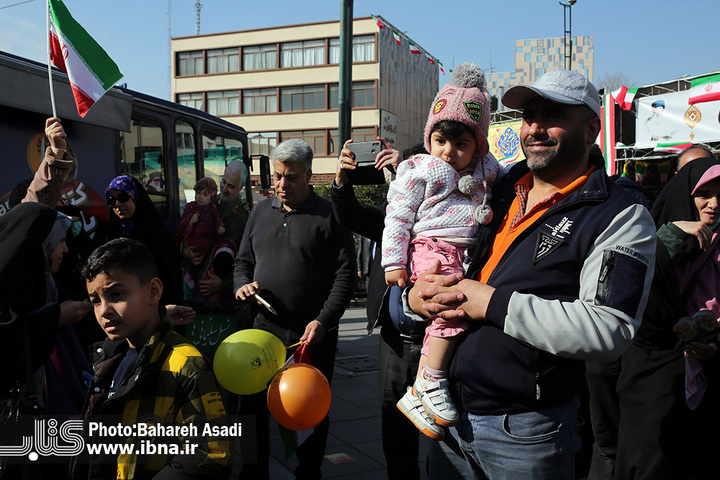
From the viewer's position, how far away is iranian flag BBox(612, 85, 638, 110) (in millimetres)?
12773

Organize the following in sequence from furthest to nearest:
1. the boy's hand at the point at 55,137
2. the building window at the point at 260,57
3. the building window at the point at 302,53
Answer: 1. the building window at the point at 260,57
2. the building window at the point at 302,53
3. the boy's hand at the point at 55,137

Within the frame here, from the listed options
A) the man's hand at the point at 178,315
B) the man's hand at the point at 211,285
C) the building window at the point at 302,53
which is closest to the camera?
the man's hand at the point at 178,315

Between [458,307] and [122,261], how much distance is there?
136 centimetres

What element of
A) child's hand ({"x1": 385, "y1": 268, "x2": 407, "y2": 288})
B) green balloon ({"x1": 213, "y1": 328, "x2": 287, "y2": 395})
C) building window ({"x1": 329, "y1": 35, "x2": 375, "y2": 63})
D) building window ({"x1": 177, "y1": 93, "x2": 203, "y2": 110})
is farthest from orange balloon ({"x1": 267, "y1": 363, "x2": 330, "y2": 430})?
building window ({"x1": 177, "y1": 93, "x2": 203, "y2": 110})

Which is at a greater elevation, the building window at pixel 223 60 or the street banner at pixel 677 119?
the building window at pixel 223 60

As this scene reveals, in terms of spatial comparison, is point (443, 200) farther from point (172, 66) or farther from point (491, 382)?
point (172, 66)

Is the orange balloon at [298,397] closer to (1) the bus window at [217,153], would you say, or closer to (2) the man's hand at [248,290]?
(2) the man's hand at [248,290]

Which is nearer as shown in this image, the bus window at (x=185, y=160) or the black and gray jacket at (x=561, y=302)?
the black and gray jacket at (x=561, y=302)

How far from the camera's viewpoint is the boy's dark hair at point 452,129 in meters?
2.58

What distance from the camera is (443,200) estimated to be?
101 inches

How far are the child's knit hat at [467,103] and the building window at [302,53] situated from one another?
46.1 meters

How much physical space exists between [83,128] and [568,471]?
484 cm

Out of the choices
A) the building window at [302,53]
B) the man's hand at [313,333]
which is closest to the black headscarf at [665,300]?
the man's hand at [313,333]

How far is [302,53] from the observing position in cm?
4725
